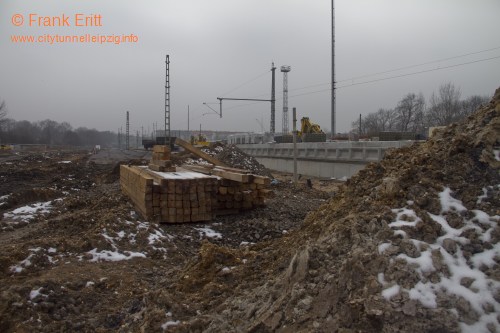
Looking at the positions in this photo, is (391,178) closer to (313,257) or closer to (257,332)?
(313,257)

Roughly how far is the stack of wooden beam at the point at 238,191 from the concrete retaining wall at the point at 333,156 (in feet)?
25.6

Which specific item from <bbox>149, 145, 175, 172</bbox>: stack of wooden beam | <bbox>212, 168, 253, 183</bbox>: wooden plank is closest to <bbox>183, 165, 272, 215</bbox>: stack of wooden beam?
<bbox>212, 168, 253, 183</bbox>: wooden plank

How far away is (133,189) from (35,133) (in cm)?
12030

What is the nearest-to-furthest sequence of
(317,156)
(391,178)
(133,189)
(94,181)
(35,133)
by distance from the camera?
(391,178) < (133,189) < (94,181) < (317,156) < (35,133)

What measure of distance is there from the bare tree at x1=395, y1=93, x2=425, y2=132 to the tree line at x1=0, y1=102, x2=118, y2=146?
6912 centimetres

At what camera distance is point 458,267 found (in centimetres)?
305

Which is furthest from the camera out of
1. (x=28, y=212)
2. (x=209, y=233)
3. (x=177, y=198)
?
(x=28, y=212)

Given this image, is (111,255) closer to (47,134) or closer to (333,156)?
(333,156)

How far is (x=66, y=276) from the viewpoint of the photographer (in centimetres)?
544

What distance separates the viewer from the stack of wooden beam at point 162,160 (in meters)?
10.4

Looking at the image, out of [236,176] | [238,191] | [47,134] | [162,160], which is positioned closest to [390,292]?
[236,176]

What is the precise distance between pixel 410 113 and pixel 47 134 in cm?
9055

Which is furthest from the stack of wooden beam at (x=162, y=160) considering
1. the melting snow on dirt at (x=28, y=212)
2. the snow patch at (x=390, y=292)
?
the snow patch at (x=390, y=292)

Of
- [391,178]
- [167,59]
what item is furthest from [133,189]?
[167,59]
